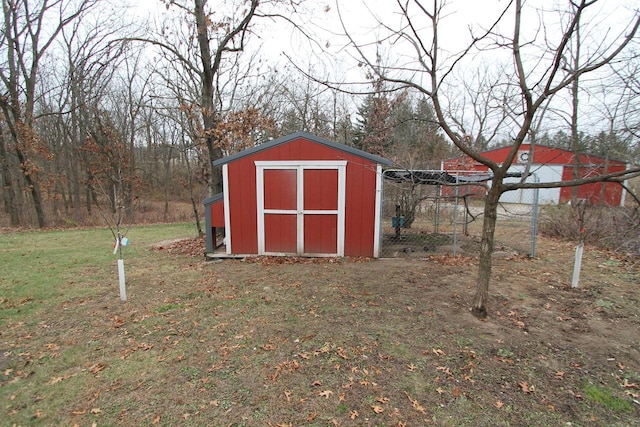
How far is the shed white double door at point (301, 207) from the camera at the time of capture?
6.63 m

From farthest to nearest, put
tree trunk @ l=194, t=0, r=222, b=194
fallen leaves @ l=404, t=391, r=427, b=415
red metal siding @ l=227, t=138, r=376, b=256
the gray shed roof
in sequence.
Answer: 1. tree trunk @ l=194, t=0, r=222, b=194
2. red metal siding @ l=227, t=138, r=376, b=256
3. the gray shed roof
4. fallen leaves @ l=404, t=391, r=427, b=415

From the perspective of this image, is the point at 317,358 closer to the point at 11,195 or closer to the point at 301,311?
the point at 301,311

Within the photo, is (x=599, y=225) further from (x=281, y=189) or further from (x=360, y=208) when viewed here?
(x=281, y=189)

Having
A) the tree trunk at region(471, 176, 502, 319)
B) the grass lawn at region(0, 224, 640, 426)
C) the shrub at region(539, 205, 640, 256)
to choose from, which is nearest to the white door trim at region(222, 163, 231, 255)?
the grass lawn at region(0, 224, 640, 426)

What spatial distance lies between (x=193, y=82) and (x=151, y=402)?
467 inches

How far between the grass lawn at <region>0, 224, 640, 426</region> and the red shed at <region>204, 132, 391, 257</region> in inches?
48.2

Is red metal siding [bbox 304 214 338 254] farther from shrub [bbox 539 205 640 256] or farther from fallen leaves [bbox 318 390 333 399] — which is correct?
shrub [bbox 539 205 640 256]

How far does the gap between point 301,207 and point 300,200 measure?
0.51 ft

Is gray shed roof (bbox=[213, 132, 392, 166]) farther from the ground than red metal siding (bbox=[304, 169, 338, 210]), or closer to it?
farther from the ground

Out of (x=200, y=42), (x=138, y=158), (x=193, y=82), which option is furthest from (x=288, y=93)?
(x=138, y=158)

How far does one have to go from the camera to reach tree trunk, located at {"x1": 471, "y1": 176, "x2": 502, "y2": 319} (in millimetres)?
3463

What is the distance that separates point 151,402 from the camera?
2.49m

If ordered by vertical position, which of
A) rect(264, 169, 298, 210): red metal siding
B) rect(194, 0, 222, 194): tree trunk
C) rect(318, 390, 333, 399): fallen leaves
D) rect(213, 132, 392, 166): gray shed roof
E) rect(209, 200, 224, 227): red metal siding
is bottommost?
rect(318, 390, 333, 399): fallen leaves

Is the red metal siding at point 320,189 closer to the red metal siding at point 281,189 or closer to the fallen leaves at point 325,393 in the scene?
the red metal siding at point 281,189
